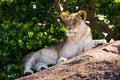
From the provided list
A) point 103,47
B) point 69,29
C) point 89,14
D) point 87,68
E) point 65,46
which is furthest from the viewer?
point 89,14

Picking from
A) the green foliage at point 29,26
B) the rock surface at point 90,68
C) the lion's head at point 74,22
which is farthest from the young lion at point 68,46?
the rock surface at point 90,68

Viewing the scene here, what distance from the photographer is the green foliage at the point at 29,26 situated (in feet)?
20.7

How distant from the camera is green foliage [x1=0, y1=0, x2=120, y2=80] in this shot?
6.32 meters

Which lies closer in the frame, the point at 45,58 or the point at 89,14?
the point at 45,58

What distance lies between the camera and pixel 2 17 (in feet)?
22.7

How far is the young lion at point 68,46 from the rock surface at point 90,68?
3.14 ft

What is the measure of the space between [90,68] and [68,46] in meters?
1.75

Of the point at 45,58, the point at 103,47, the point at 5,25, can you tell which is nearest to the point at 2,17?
the point at 5,25

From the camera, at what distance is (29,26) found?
647 cm

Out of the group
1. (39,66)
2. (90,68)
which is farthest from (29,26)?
(90,68)

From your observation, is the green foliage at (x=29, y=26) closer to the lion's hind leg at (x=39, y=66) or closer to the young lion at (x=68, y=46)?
the young lion at (x=68, y=46)

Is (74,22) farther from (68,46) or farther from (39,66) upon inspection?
(39,66)

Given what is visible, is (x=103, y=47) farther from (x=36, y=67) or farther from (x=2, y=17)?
(x=2, y=17)

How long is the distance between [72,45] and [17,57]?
0.91 metres
